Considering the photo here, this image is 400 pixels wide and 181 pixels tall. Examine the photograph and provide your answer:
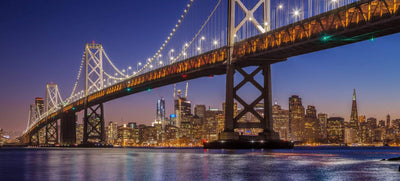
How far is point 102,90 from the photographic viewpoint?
92.6 metres

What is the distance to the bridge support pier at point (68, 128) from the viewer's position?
11406 centimetres

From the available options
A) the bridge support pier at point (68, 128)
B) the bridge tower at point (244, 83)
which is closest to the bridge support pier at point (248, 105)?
the bridge tower at point (244, 83)

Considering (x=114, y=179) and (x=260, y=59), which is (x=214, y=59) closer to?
(x=260, y=59)

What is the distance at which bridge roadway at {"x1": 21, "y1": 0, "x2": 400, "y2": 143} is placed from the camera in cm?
3772

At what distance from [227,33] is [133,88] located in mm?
26430

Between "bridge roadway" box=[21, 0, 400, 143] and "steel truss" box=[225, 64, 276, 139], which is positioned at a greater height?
"bridge roadway" box=[21, 0, 400, 143]

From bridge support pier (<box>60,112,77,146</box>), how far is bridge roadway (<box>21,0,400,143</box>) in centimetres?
4779

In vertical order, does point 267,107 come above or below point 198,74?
below

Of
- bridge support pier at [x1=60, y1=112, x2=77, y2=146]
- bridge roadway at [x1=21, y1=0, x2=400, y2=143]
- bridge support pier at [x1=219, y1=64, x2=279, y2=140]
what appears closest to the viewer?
bridge roadway at [x1=21, y1=0, x2=400, y2=143]

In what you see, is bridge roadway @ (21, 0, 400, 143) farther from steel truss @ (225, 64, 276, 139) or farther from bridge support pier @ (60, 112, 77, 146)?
bridge support pier @ (60, 112, 77, 146)

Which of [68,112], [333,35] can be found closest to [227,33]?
[333,35]

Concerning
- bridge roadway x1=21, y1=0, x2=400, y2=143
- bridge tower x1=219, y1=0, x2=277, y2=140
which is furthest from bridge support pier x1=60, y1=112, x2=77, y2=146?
bridge tower x1=219, y1=0, x2=277, y2=140

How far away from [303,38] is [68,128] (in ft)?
257

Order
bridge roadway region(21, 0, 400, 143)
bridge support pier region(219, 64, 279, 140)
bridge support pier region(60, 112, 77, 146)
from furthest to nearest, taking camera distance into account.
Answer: bridge support pier region(60, 112, 77, 146) → bridge support pier region(219, 64, 279, 140) → bridge roadway region(21, 0, 400, 143)
